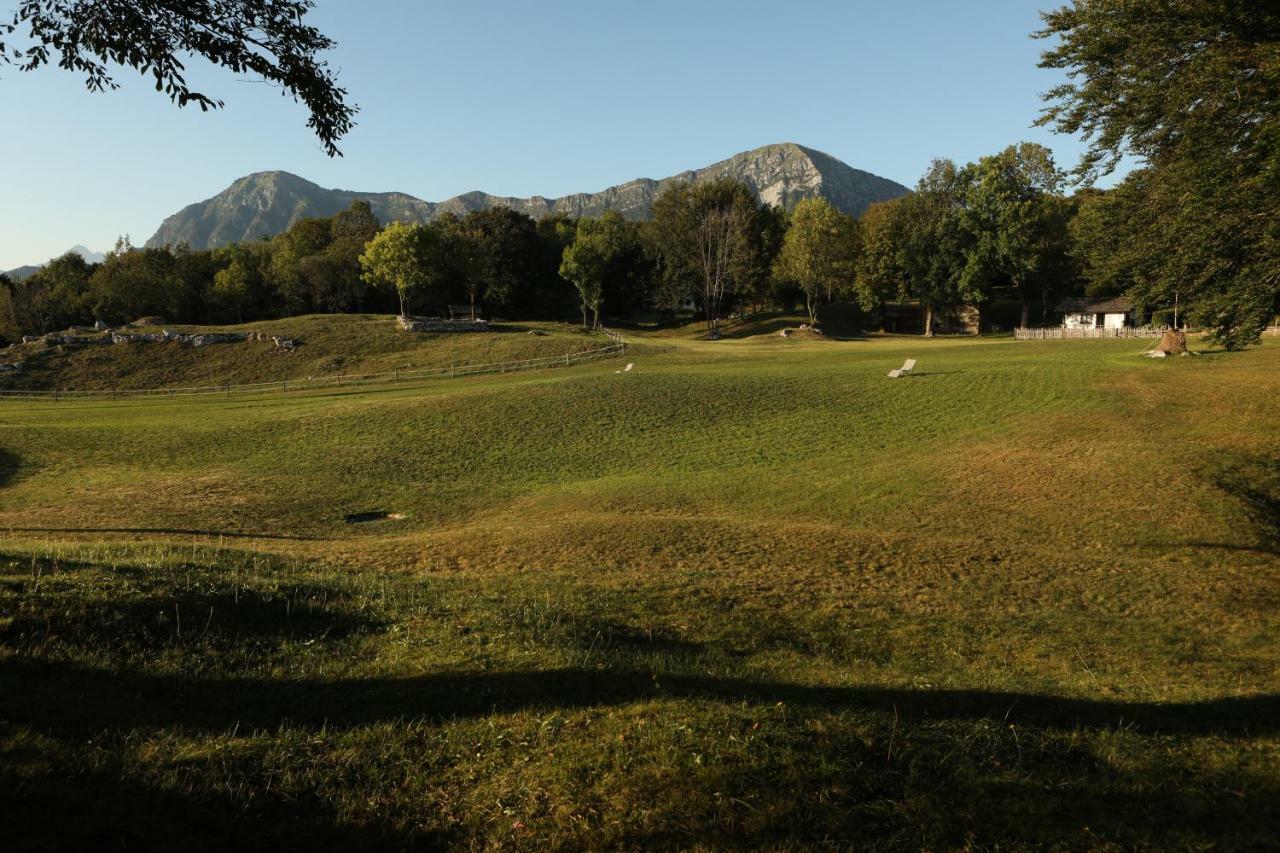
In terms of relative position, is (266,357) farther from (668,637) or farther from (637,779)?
(637,779)

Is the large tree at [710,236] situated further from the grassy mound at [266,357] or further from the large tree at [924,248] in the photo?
the grassy mound at [266,357]

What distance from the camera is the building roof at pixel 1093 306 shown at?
84938mm

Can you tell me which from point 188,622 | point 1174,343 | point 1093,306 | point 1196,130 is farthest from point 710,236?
point 188,622

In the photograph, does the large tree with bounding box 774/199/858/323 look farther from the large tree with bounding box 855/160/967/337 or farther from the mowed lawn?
the mowed lawn

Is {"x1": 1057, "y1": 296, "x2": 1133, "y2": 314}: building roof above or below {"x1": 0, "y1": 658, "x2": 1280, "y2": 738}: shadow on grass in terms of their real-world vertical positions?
above

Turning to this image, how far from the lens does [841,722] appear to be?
7832mm

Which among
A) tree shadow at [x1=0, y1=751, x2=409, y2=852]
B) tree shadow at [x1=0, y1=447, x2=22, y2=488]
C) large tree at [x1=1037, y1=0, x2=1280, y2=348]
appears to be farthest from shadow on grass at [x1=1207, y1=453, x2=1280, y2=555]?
tree shadow at [x1=0, y1=447, x2=22, y2=488]

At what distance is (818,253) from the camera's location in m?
88.8

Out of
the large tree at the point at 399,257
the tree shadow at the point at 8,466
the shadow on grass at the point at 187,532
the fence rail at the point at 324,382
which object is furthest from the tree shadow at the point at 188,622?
the large tree at the point at 399,257

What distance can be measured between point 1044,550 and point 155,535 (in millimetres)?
25463

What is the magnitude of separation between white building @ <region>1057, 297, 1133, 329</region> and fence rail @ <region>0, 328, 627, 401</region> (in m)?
62.8

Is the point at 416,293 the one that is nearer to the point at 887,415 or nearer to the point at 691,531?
the point at 887,415

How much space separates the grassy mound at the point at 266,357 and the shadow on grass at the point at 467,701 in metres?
57.1

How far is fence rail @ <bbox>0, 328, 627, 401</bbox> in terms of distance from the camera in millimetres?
58750
